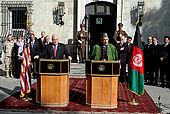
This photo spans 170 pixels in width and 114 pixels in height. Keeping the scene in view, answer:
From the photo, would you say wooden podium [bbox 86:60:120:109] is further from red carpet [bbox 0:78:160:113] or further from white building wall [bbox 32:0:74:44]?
white building wall [bbox 32:0:74:44]

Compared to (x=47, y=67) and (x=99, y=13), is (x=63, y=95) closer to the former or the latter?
(x=47, y=67)

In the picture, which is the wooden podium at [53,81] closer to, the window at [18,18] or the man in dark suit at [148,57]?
the man in dark suit at [148,57]

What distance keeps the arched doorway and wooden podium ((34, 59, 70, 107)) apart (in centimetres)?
946

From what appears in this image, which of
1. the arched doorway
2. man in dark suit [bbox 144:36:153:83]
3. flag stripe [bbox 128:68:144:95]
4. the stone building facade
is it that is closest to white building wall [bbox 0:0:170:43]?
the stone building facade

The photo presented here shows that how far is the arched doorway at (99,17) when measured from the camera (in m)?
19.5

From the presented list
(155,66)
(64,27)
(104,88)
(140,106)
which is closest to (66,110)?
(104,88)

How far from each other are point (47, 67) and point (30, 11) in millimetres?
9679

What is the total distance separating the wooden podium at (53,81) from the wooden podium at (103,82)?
0.76 m

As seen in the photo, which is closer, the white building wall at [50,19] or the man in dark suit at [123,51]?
the man in dark suit at [123,51]

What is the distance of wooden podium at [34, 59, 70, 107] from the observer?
10094 millimetres

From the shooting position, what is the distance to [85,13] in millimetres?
19375

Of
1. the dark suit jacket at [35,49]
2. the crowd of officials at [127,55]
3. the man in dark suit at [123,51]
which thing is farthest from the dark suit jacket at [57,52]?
the man in dark suit at [123,51]

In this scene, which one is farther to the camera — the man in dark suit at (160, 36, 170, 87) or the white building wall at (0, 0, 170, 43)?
the white building wall at (0, 0, 170, 43)

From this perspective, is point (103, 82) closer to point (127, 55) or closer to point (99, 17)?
point (127, 55)
